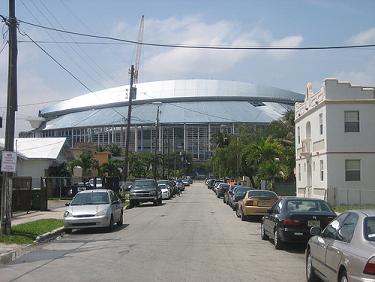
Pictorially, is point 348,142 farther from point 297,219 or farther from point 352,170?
point 297,219

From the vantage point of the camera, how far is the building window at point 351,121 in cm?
3697

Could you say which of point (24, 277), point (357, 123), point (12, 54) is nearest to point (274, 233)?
point (24, 277)

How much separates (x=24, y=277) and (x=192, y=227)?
11692 millimetres

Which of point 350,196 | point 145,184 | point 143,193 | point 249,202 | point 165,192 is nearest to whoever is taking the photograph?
point 249,202

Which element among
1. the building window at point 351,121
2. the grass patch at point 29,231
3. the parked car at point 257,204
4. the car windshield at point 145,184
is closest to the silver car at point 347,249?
the grass patch at point 29,231

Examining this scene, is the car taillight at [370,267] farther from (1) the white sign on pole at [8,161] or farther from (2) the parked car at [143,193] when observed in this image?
(2) the parked car at [143,193]

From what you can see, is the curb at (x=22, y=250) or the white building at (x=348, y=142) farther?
the white building at (x=348, y=142)

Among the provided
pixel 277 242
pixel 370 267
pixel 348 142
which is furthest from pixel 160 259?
pixel 348 142

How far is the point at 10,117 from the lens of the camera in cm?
1822

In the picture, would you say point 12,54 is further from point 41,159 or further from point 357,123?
point 41,159

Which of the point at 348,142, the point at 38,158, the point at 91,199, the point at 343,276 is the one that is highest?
the point at 348,142

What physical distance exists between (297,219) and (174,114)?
159655 millimetres

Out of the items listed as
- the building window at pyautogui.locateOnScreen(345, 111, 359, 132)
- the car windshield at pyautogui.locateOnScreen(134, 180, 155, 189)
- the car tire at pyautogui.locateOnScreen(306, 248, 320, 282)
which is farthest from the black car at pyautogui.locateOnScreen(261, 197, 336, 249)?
the car windshield at pyautogui.locateOnScreen(134, 180, 155, 189)

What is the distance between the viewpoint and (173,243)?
16.5 meters
